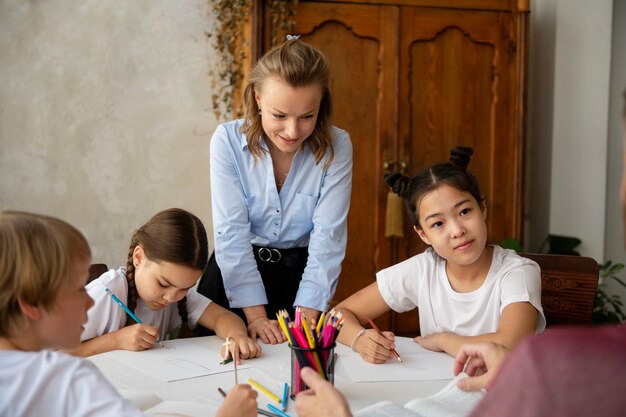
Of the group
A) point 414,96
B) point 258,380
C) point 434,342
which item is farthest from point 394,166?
point 258,380

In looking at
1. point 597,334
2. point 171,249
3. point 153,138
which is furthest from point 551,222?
point 597,334

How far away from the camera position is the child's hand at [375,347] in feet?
5.84

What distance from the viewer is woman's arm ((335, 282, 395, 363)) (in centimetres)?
179

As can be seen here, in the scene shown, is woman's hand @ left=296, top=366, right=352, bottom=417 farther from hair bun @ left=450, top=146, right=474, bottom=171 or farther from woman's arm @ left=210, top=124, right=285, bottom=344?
hair bun @ left=450, top=146, right=474, bottom=171

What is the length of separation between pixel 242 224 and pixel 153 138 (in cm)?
220

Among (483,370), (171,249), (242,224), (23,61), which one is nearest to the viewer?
(483,370)

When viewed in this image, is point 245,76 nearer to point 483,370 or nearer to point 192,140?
point 192,140

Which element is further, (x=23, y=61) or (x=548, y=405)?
(x=23, y=61)

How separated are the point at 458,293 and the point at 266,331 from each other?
584mm

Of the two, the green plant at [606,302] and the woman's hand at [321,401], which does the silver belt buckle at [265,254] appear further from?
the green plant at [606,302]

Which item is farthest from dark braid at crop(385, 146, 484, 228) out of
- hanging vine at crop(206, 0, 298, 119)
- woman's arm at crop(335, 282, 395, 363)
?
hanging vine at crop(206, 0, 298, 119)

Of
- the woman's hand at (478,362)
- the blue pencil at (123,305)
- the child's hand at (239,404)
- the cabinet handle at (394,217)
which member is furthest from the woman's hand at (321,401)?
the cabinet handle at (394,217)

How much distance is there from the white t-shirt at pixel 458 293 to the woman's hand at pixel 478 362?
0.50 metres

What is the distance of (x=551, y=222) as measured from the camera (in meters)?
4.43
